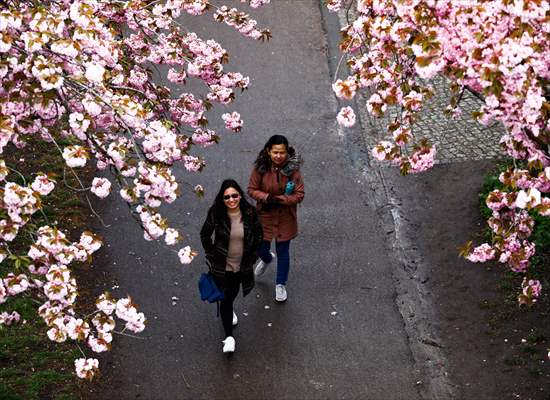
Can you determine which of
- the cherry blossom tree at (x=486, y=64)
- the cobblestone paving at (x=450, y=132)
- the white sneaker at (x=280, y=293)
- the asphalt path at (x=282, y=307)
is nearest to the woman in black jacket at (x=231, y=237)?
the asphalt path at (x=282, y=307)

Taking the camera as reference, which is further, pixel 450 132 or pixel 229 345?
pixel 450 132

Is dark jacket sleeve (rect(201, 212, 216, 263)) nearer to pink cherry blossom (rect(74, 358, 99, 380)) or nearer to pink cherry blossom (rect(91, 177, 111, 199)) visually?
pink cherry blossom (rect(91, 177, 111, 199))

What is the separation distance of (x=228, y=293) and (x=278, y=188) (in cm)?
115

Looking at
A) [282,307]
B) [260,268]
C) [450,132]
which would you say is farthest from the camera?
[450,132]

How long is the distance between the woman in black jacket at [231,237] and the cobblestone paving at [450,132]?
433 cm

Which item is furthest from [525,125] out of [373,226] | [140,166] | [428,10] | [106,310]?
[373,226]

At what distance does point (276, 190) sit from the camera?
325 inches

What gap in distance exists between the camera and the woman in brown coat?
320 inches

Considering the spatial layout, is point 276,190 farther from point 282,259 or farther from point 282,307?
point 282,307

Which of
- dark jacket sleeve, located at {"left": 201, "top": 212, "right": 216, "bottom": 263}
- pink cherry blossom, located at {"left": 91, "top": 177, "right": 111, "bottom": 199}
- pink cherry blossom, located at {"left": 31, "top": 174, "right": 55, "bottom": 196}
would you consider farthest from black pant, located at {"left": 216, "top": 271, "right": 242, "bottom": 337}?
pink cherry blossom, located at {"left": 31, "top": 174, "right": 55, "bottom": 196}

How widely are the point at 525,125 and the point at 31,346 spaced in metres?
5.46

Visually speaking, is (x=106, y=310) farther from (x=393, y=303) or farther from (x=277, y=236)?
(x=393, y=303)

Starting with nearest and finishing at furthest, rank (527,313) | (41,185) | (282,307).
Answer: (41,185) < (527,313) < (282,307)

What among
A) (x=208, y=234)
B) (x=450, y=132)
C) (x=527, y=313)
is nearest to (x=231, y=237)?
(x=208, y=234)
